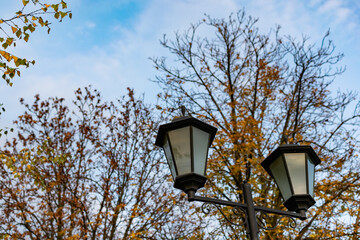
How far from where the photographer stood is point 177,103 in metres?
10.7

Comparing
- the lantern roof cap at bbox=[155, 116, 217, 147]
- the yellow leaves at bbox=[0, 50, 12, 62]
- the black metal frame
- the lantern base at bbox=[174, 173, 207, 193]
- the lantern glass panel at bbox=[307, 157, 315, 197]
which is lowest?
the black metal frame

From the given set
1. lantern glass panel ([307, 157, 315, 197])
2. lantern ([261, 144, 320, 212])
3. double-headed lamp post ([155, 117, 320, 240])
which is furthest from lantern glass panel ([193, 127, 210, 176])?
lantern glass panel ([307, 157, 315, 197])

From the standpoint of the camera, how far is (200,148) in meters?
3.16

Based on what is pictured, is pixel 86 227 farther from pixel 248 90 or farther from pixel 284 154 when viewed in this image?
pixel 284 154

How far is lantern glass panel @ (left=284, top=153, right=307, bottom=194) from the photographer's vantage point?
3480 millimetres

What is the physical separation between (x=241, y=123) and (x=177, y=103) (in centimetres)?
260

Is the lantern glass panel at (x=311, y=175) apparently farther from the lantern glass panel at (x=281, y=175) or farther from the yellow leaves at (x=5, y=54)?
the yellow leaves at (x=5, y=54)

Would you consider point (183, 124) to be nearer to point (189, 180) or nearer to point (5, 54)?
point (189, 180)

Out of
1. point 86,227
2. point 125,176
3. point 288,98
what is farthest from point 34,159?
point 288,98

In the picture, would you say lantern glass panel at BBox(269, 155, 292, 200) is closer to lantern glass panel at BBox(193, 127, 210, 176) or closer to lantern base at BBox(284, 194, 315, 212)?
lantern base at BBox(284, 194, 315, 212)

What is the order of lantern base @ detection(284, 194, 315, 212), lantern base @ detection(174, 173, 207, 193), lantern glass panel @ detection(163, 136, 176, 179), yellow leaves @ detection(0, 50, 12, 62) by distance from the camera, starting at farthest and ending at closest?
yellow leaves @ detection(0, 50, 12, 62) < lantern base @ detection(284, 194, 315, 212) < lantern glass panel @ detection(163, 136, 176, 179) < lantern base @ detection(174, 173, 207, 193)

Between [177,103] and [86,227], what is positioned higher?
[177,103]

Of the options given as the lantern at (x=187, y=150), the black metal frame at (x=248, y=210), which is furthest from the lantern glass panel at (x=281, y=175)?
the lantern at (x=187, y=150)

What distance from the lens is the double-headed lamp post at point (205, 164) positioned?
307cm
